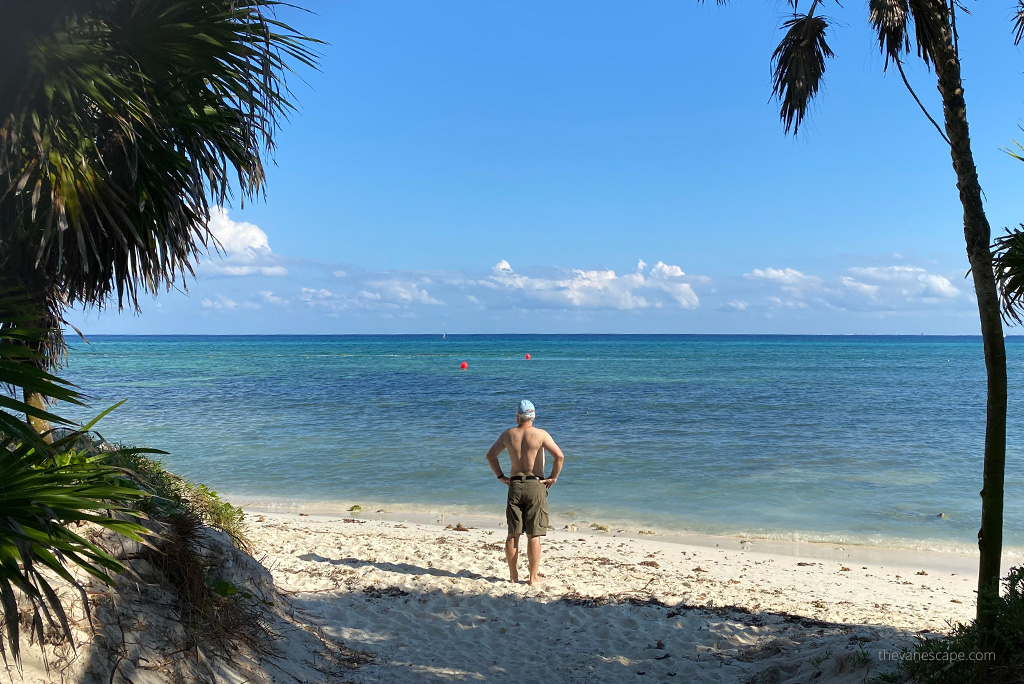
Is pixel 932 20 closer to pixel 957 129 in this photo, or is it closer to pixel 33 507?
pixel 957 129

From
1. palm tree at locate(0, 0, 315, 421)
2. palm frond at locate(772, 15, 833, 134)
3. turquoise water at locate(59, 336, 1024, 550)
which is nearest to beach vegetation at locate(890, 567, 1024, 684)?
palm frond at locate(772, 15, 833, 134)

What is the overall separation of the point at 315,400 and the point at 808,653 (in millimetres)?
22990

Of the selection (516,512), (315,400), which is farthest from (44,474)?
(315,400)

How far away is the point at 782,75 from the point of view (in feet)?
13.6

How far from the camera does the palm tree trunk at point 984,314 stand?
353cm

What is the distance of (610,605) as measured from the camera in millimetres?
5945

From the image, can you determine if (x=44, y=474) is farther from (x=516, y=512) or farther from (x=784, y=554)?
(x=784, y=554)

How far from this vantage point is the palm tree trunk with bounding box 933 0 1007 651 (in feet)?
11.6

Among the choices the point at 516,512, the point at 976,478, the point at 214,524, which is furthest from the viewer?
the point at 976,478

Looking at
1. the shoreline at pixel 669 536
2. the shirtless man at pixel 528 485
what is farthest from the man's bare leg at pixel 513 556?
the shoreline at pixel 669 536

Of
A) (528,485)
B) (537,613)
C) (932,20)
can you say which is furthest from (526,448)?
(932,20)

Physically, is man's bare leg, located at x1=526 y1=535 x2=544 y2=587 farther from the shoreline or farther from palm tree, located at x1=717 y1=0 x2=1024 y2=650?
palm tree, located at x1=717 y1=0 x2=1024 y2=650

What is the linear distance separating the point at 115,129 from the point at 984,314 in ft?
16.5

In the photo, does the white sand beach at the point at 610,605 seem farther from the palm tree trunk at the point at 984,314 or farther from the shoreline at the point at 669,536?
the palm tree trunk at the point at 984,314
